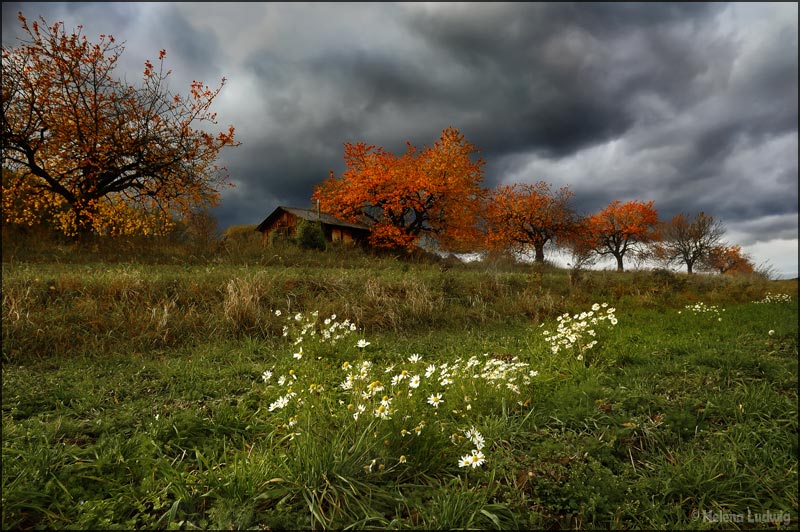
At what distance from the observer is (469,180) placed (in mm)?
23641

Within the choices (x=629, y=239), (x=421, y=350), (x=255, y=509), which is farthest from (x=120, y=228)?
(x=629, y=239)

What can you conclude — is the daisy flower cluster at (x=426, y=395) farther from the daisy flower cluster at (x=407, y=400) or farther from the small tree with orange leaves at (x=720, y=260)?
the small tree with orange leaves at (x=720, y=260)

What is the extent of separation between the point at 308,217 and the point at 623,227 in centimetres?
3138

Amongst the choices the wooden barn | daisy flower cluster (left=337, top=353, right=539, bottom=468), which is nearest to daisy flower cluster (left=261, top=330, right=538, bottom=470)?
daisy flower cluster (left=337, top=353, right=539, bottom=468)

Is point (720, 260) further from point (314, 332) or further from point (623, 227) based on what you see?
point (314, 332)

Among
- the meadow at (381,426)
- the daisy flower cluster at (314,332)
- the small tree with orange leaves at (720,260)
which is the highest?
the small tree with orange leaves at (720,260)

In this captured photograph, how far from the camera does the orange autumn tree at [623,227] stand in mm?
38906

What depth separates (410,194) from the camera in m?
22.8

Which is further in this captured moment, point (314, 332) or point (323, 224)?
point (323, 224)

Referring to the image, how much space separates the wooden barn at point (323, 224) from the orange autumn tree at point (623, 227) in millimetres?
23781

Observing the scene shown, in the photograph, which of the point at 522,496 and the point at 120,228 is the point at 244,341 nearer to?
the point at 522,496

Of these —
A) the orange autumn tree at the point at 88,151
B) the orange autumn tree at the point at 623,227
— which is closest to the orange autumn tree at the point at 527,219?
the orange autumn tree at the point at 623,227

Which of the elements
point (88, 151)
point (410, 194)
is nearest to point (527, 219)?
point (410, 194)

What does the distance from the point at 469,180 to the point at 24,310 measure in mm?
20758
